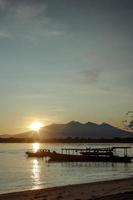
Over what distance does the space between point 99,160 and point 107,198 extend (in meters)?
61.2

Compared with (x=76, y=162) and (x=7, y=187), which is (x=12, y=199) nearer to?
(x=7, y=187)

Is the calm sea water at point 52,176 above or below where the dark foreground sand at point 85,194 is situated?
below

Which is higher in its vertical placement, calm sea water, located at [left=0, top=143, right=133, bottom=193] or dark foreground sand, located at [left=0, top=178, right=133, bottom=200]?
dark foreground sand, located at [left=0, top=178, right=133, bottom=200]

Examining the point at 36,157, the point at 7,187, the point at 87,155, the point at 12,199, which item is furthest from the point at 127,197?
the point at 36,157

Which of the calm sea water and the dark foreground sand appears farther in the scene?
the calm sea water

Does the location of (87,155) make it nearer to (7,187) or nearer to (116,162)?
(116,162)

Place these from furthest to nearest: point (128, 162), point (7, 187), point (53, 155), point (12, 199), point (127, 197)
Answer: point (53, 155) < point (128, 162) < point (7, 187) < point (12, 199) < point (127, 197)

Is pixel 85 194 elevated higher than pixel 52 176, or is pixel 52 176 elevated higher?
pixel 85 194

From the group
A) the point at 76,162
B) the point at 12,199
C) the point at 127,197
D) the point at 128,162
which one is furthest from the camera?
the point at 76,162

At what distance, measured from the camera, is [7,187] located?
121 ft

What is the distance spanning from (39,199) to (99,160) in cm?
5742

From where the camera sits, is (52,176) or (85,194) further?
(52,176)

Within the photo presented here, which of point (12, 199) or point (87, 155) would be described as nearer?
point (12, 199)

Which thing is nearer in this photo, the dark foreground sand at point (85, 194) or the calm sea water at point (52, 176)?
the dark foreground sand at point (85, 194)
